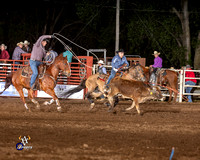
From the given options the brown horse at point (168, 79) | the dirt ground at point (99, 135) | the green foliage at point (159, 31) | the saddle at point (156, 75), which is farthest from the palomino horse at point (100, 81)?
the green foliage at point (159, 31)

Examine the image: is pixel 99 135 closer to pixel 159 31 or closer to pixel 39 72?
pixel 39 72

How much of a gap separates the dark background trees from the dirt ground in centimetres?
1177

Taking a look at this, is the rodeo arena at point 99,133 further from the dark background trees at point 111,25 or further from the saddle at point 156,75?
the dark background trees at point 111,25

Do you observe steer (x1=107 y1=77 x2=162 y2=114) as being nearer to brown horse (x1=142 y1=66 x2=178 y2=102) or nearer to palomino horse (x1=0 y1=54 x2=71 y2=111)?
palomino horse (x1=0 y1=54 x2=71 y2=111)

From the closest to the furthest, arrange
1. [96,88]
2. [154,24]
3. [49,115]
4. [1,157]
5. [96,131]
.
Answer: [1,157] → [96,131] → [49,115] → [96,88] → [154,24]

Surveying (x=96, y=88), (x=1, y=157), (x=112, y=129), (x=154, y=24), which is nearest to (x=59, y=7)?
(x=154, y=24)

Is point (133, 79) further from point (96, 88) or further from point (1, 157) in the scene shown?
point (1, 157)

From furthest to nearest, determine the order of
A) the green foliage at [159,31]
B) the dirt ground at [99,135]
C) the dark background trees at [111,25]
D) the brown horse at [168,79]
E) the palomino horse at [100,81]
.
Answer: the dark background trees at [111,25]
the green foliage at [159,31]
the brown horse at [168,79]
the palomino horse at [100,81]
the dirt ground at [99,135]

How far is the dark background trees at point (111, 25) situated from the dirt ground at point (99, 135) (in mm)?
11770

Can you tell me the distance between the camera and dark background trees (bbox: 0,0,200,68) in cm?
2392

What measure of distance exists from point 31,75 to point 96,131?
4444 mm

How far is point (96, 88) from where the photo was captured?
1206cm

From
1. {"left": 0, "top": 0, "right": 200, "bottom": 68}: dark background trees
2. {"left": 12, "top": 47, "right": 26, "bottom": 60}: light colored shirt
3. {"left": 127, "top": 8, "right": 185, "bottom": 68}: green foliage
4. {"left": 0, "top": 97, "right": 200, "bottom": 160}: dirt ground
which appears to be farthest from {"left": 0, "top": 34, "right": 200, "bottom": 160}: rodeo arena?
{"left": 127, "top": 8, "right": 185, "bottom": 68}: green foliage

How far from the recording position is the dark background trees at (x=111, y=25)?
23.9 meters
